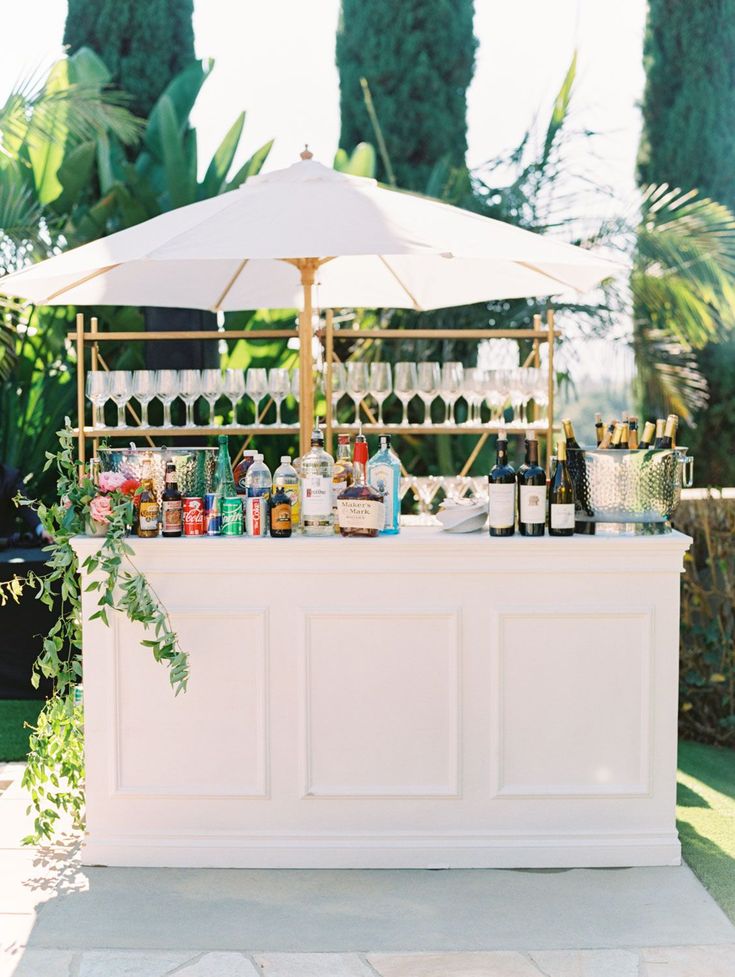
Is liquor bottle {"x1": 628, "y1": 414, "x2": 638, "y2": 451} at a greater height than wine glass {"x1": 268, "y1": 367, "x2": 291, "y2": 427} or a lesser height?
lesser

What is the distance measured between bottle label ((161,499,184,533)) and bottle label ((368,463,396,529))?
0.58 metres

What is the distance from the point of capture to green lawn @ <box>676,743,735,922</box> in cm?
339

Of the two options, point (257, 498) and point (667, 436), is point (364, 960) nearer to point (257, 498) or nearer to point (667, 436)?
point (257, 498)

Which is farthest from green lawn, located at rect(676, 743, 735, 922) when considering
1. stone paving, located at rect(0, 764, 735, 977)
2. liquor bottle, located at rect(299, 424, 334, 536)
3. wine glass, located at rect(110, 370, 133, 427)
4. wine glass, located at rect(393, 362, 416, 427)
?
wine glass, located at rect(110, 370, 133, 427)

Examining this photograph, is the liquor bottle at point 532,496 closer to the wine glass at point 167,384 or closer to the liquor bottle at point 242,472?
the liquor bottle at point 242,472

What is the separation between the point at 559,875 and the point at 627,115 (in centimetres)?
783

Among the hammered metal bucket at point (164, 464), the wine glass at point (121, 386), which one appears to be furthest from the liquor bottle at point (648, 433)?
the wine glass at point (121, 386)

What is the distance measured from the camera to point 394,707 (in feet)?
11.3

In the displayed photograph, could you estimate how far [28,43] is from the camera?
7879mm

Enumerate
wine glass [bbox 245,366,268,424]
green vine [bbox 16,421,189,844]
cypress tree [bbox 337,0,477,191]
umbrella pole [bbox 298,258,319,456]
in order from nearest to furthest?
green vine [bbox 16,421,189,844] → umbrella pole [bbox 298,258,319,456] → wine glass [bbox 245,366,268,424] → cypress tree [bbox 337,0,477,191]

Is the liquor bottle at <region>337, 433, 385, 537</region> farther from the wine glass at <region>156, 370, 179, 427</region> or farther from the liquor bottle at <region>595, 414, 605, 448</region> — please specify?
the wine glass at <region>156, 370, 179, 427</region>

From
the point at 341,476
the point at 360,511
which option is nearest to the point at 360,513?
the point at 360,511

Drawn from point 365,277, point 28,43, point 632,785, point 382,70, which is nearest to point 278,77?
point 382,70

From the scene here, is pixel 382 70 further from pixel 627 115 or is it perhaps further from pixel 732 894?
pixel 732 894
